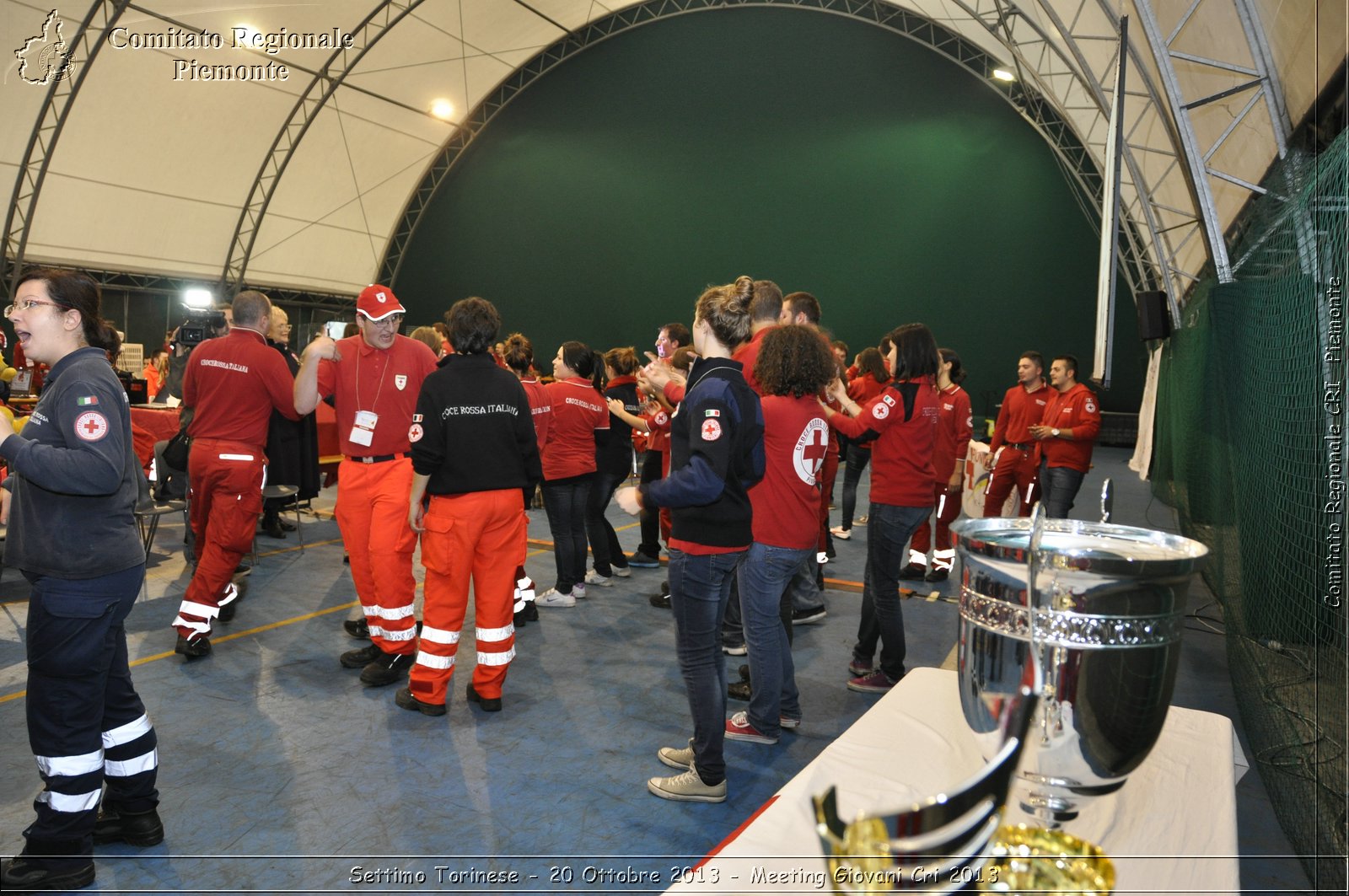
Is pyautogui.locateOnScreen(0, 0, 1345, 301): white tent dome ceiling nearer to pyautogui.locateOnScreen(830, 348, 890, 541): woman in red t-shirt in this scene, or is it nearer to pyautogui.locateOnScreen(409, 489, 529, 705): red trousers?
pyautogui.locateOnScreen(830, 348, 890, 541): woman in red t-shirt

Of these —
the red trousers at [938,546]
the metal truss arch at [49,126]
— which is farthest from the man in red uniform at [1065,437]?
the metal truss arch at [49,126]

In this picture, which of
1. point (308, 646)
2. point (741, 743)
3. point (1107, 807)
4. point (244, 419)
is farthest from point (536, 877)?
point (244, 419)

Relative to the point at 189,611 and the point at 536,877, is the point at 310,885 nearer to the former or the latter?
the point at 536,877

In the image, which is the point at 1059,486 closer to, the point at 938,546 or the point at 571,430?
the point at 938,546

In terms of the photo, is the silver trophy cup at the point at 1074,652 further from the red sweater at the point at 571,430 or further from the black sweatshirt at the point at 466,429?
the red sweater at the point at 571,430

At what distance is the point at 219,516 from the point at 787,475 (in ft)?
9.63

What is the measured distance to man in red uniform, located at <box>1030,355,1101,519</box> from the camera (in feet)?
20.2

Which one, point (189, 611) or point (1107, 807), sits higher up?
point (1107, 807)

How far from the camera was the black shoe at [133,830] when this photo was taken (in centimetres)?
268

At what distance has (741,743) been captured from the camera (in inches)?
142

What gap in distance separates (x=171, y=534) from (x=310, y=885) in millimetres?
6019

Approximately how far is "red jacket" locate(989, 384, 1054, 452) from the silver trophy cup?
18.9 feet

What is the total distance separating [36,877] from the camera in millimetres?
2412

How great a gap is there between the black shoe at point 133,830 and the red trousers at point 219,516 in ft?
6.04
